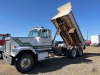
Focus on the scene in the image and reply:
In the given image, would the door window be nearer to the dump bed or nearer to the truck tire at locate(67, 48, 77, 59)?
the dump bed

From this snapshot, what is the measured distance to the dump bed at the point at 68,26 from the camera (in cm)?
1432

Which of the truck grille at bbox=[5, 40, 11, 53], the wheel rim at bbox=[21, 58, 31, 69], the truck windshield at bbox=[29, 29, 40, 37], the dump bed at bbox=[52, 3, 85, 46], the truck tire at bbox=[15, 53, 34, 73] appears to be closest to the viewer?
the truck tire at bbox=[15, 53, 34, 73]

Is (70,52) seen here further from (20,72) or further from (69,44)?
(20,72)

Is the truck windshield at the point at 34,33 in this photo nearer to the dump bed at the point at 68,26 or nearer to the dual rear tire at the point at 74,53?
the dump bed at the point at 68,26

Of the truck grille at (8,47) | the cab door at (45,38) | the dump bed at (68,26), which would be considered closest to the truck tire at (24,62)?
the truck grille at (8,47)

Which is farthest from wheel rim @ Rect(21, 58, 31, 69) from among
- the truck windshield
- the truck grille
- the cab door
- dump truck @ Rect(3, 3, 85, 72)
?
the truck windshield

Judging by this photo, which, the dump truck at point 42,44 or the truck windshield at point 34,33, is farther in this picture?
the truck windshield at point 34,33

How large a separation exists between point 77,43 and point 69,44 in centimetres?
85

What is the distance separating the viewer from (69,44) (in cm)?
1633

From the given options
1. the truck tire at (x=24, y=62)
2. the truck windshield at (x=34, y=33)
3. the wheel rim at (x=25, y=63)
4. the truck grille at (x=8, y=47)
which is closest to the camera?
the truck tire at (x=24, y=62)

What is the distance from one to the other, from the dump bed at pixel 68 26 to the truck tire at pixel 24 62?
5.57 m

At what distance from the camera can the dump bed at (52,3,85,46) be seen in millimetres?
14320

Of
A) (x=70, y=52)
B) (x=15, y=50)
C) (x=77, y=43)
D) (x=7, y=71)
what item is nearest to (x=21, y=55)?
(x=15, y=50)

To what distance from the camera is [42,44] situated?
11.7 metres
